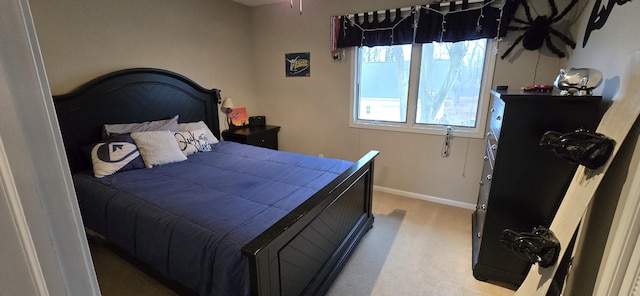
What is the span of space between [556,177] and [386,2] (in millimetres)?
2286

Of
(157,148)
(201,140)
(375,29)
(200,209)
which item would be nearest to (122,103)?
(157,148)

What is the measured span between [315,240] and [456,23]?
2.40 m

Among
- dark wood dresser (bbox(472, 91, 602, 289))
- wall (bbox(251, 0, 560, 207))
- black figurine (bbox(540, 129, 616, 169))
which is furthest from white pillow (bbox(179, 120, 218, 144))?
black figurine (bbox(540, 129, 616, 169))

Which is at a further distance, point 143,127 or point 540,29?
point 143,127

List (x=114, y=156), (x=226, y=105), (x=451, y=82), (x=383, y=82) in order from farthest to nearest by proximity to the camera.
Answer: (x=226, y=105) < (x=383, y=82) < (x=451, y=82) < (x=114, y=156)

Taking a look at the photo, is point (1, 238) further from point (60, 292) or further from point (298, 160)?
point (298, 160)

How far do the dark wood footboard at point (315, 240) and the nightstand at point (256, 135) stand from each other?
179cm

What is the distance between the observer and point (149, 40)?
2.82 metres

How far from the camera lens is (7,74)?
34cm

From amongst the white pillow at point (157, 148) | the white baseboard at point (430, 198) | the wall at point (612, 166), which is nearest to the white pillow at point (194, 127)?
the white pillow at point (157, 148)

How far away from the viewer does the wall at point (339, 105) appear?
2.86m

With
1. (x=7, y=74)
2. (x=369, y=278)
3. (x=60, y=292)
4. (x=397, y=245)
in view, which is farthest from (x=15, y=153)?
(x=397, y=245)

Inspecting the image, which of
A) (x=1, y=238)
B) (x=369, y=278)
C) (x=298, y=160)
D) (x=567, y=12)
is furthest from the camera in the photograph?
(x=298, y=160)

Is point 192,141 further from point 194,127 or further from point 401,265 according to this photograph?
point 401,265
